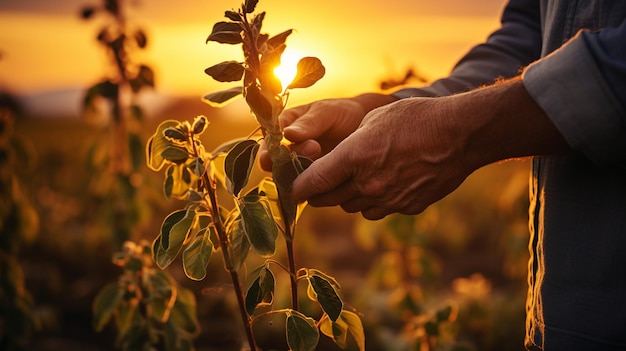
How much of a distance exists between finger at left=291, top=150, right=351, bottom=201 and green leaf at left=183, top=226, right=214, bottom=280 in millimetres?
224

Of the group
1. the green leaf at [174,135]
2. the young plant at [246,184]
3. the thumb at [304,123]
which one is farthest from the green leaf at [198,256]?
the thumb at [304,123]

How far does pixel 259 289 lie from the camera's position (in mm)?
1392

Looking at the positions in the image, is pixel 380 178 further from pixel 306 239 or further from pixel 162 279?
pixel 306 239

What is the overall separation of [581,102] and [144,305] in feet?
4.99

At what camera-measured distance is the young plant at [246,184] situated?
1.35 meters

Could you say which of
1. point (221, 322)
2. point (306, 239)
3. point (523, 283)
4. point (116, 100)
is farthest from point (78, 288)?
point (523, 283)

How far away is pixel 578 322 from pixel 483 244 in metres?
6.40

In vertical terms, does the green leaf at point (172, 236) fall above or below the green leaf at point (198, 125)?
below

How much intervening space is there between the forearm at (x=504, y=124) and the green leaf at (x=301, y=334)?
0.52m

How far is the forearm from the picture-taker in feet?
4.20

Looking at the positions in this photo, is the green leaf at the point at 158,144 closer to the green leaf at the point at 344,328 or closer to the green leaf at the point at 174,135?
the green leaf at the point at 174,135

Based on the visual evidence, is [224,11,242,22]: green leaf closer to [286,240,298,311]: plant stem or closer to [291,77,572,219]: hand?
[291,77,572,219]: hand

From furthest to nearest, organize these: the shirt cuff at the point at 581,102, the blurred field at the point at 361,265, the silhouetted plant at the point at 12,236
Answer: the blurred field at the point at 361,265 < the silhouetted plant at the point at 12,236 < the shirt cuff at the point at 581,102

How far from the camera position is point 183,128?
1.48 metres
